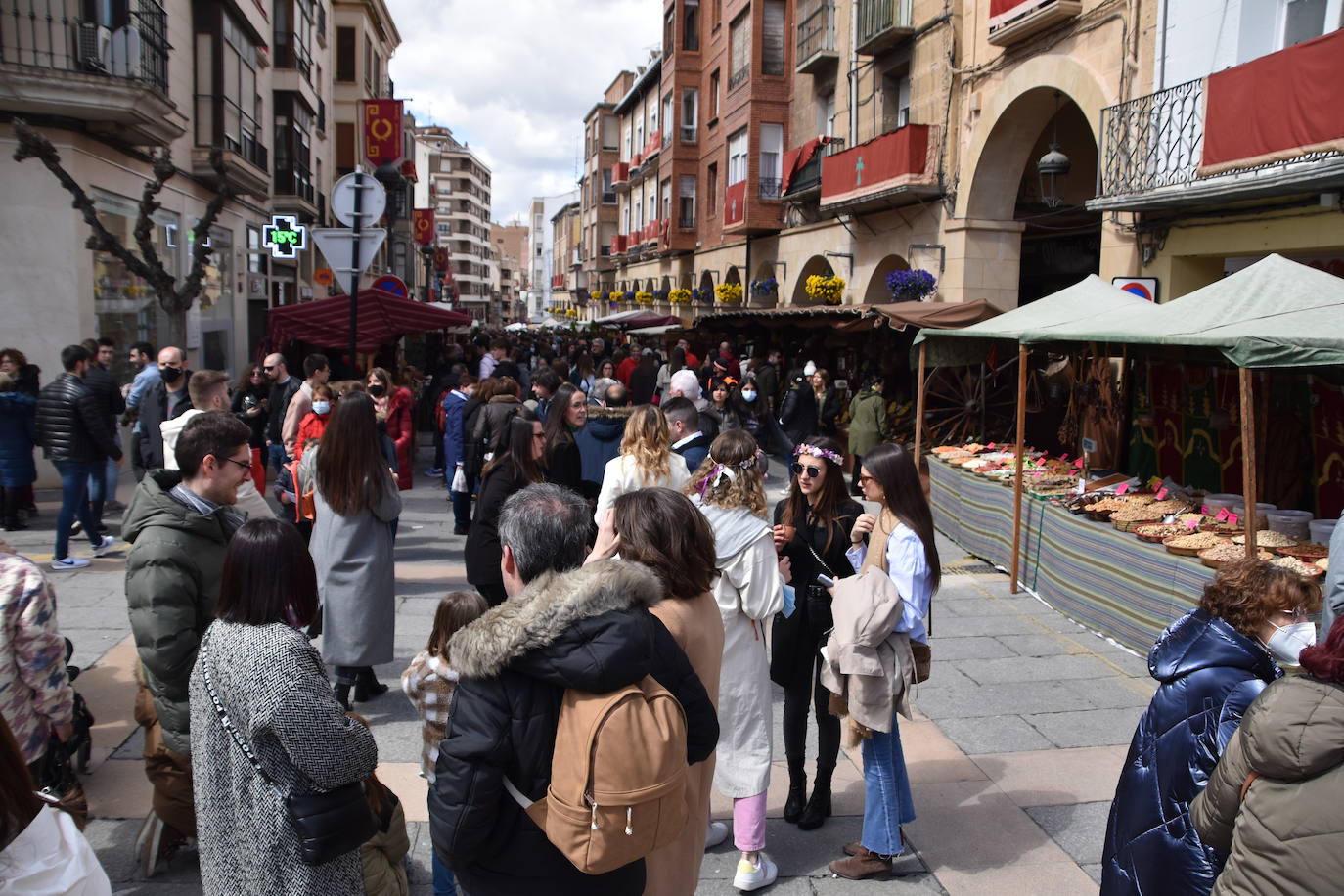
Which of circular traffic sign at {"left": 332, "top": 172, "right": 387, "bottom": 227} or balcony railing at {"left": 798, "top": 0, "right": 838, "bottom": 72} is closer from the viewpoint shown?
circular traffic sign at {"left": 332, "top": 172, "right": 387, "bottom": 227}

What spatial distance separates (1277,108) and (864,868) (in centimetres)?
812

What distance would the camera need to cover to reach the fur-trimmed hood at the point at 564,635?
7.18 feet

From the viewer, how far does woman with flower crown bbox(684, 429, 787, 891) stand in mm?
3906

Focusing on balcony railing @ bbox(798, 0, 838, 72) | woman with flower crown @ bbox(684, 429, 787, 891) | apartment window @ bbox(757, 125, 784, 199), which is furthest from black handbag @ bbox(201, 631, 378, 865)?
apartment window @ bbox(757, 125, 784, 199)

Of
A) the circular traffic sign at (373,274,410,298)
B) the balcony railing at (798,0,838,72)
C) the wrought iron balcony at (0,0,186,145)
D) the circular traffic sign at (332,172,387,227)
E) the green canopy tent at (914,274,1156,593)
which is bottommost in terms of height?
the green canopy tent at (914,274,1156,593)

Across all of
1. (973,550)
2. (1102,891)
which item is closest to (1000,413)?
(973,550)

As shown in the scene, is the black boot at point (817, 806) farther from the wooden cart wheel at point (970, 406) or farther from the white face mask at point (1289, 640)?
the wooden cart wheel at point (970, 406)

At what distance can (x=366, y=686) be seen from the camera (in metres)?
5.70

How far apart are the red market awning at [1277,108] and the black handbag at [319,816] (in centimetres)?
904

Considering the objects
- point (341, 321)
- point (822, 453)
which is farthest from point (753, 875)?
point (341, 321)

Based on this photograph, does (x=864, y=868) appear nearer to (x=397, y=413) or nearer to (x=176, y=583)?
(x=176, y=583)

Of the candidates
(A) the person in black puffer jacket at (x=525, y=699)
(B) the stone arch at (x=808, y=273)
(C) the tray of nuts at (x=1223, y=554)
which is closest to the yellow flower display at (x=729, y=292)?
(B) the stone arch at (x=808, y=273)

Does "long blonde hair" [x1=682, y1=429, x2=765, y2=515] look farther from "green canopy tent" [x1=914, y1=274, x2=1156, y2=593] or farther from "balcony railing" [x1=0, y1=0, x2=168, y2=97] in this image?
"balcony railing" [x1=0, y1=0, x2=168, y2=97]

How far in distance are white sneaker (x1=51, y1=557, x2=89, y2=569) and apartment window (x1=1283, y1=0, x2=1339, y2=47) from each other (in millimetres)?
12279
